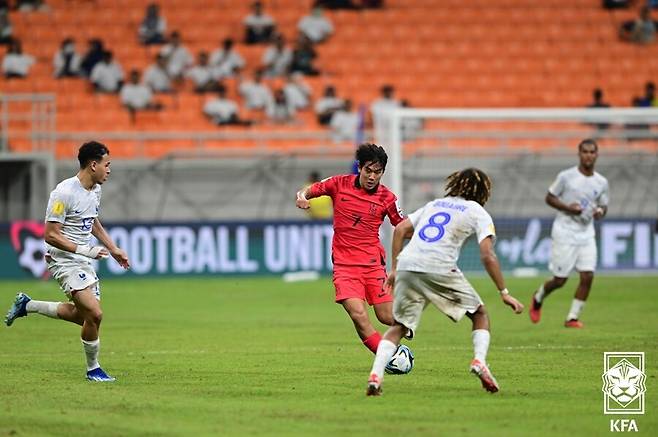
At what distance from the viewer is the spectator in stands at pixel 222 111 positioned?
3072 centimetres

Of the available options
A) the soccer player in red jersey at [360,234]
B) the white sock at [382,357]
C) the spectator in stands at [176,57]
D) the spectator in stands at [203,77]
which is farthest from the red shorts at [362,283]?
the spectator in stands at [176,57]

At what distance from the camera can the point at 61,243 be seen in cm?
1187

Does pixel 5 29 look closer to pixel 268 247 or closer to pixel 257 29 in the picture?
pixel 257 29

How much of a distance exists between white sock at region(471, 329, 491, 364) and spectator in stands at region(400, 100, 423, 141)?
17.3 metres

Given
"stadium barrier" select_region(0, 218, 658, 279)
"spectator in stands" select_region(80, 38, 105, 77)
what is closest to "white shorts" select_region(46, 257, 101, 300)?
"stadium barrier" select_region(0, 218, 658, 279)

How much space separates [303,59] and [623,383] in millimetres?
21646

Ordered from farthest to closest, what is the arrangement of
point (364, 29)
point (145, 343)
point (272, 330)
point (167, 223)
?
point (364, 29), point (167, 223), point (272, 330), point (145, 343)

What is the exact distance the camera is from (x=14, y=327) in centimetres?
1825

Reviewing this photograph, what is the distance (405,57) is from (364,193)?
2118cm

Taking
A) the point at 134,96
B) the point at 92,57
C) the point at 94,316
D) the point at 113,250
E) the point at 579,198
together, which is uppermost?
the point at 92,57

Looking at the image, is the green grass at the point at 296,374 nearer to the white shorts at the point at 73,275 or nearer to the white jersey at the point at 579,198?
the white shorts at the point at 73,275

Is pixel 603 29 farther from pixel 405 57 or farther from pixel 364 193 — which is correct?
pixel 364 193

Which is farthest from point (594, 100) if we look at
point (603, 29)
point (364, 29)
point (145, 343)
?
point (145, 343)

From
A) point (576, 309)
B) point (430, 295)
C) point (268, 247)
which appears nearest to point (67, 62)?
point (268, 247)
